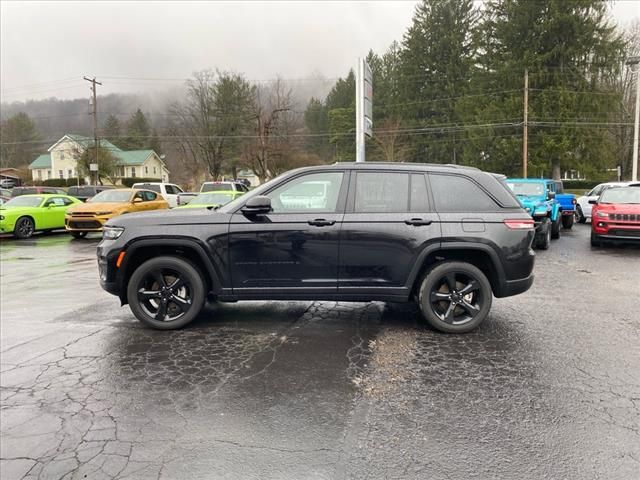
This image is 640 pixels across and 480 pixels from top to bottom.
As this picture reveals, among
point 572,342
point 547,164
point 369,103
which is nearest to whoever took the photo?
point 572,342

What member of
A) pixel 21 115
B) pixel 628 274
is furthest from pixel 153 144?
pixel 628 274

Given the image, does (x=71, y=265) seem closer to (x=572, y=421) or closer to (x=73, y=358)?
(x=73, y=358)

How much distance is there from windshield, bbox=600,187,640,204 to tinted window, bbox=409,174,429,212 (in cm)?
990

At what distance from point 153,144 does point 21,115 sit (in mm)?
24253

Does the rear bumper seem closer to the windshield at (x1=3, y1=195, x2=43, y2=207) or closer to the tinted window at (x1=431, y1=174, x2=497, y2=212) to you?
the tinted window at (x1=431, y1=174, x2=497, y2=212)

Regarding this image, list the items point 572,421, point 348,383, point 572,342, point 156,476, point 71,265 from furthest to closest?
point 71,265
point 572,342
point 348,383
point 572,421
point 156,476

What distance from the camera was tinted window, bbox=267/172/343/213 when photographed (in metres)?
5.21

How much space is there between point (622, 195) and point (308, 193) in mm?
11135

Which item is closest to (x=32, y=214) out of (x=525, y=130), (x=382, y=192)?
(x=382, y=192)

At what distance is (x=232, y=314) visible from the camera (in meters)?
6.07

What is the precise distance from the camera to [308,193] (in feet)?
17.2

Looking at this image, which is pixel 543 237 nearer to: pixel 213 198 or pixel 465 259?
pixel 465 259

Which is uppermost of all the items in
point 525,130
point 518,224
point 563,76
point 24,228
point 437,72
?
point 437,72

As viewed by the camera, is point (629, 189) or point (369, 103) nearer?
point (629, 189)
